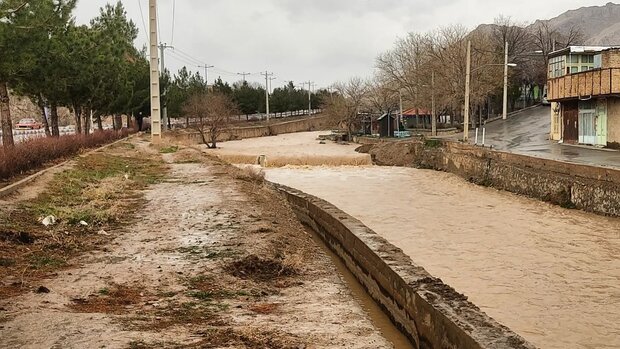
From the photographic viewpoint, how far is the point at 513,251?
15.7 m

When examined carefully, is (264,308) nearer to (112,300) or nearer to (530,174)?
(112,300)

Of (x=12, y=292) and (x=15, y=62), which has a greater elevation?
(x=15, y=62)

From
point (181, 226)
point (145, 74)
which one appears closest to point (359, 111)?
point (145, 74)

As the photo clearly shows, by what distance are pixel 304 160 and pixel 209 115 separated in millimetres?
26459

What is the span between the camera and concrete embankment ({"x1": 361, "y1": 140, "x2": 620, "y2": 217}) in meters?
21.2

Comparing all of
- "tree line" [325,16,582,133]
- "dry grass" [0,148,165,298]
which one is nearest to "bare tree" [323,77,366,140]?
"tree line" [325,16,582,133]

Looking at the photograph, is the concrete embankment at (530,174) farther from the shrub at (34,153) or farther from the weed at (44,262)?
the shrub at (34,153)

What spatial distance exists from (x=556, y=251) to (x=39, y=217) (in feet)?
39.7

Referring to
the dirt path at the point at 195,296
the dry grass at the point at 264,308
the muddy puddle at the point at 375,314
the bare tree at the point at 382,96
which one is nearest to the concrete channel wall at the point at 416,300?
the muddy puddle at the point at 375,314

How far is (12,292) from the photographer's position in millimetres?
7250

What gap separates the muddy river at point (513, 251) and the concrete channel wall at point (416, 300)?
6.60 feet

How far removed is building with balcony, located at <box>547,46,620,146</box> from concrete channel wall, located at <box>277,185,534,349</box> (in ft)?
81.4

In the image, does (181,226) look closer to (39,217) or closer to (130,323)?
(39,217)

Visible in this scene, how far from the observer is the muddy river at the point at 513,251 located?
32.6 ft
